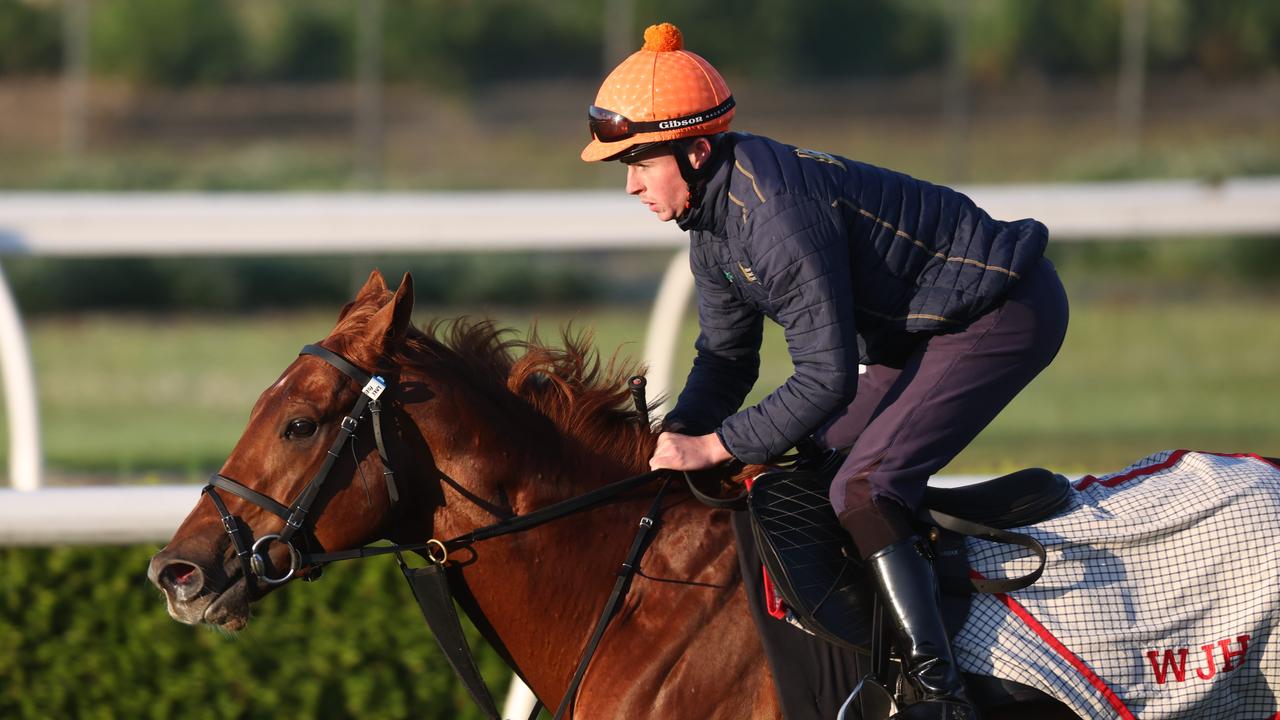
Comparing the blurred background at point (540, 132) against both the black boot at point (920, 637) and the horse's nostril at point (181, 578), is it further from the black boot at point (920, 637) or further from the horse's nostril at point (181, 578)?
the horse's nostril at point (181, 578)

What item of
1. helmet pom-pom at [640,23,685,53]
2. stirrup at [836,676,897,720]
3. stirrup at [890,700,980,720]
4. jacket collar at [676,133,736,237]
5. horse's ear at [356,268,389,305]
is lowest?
stirrup at [836,676,897,720]

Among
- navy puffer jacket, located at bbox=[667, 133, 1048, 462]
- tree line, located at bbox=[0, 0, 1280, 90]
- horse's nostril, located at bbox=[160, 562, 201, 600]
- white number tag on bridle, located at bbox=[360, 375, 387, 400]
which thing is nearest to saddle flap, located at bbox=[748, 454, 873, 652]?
navy puffer jacket, located at bbox=[667, 133, 1048, 462]

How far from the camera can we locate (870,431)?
9.42ft

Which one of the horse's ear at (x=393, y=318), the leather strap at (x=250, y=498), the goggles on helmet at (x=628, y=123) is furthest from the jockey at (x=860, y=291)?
the leather strap at (x=250, y=498)

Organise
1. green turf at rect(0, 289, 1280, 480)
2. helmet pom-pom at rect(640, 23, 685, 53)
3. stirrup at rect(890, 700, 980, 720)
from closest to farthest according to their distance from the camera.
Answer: stirrup at rect(890, 700, 980, 720) → helmet pom-pom at rect(640, 23, 685, 53) → green turf at rect(0, 289, 1280, 480)

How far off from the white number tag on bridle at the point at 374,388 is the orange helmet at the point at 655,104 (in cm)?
58

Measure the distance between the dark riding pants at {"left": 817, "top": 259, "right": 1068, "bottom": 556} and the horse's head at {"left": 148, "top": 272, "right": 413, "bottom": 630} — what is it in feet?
2.96

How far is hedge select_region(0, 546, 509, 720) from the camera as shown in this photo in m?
3.99

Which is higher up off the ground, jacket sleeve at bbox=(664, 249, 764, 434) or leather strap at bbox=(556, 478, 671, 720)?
jacket sleeve at bbox=(664, 249, 764, 434)

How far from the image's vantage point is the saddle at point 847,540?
271 centimetres

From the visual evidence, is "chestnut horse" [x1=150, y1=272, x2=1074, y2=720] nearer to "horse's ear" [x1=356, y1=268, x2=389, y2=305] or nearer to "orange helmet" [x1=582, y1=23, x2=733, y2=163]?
"horse's ear" [x1=356, y1=268, x2=389, y2=305]

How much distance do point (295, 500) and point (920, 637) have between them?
3.85 ft

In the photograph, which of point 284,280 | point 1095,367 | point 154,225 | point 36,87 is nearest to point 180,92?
point 36,87

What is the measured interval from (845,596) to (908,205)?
0.78m
